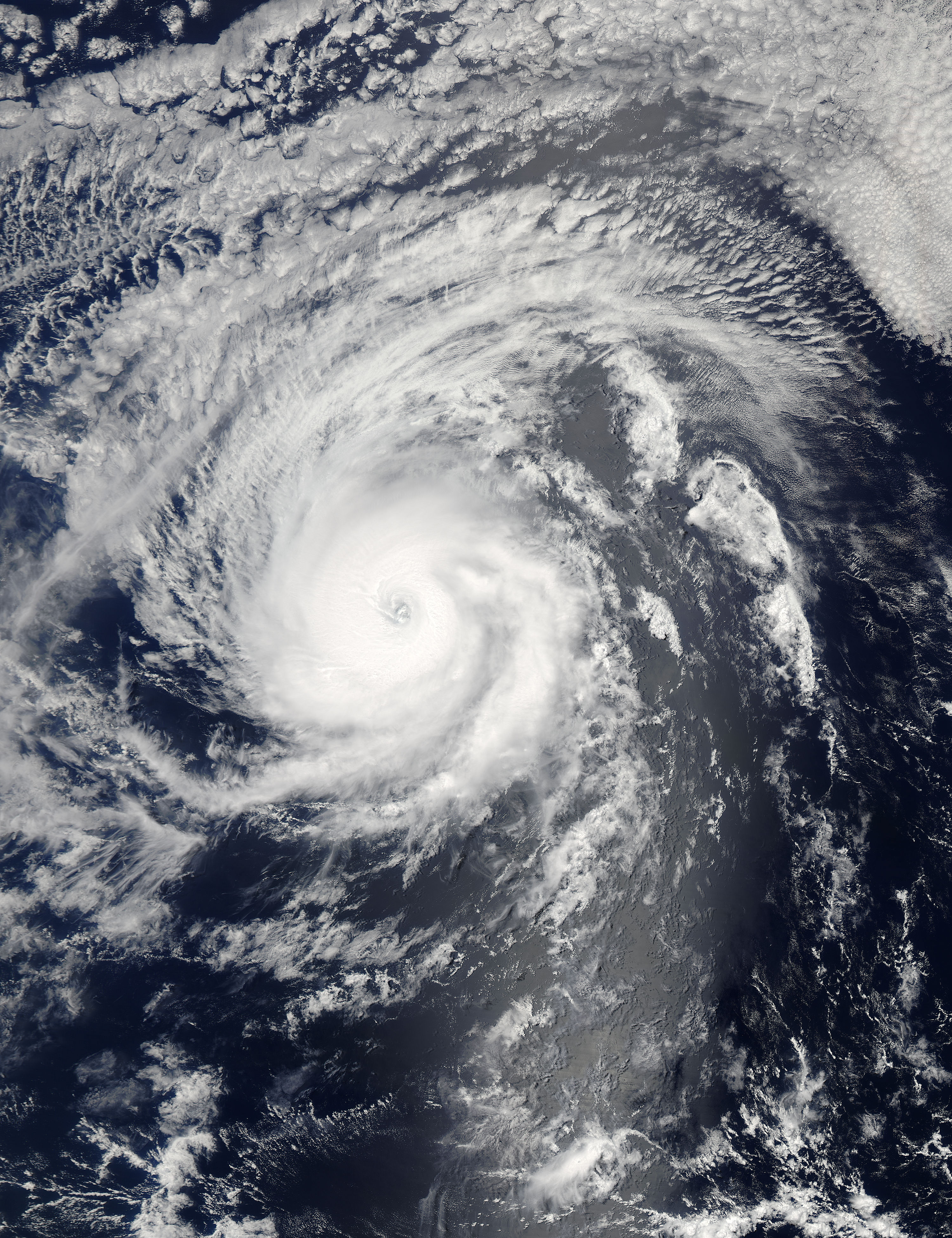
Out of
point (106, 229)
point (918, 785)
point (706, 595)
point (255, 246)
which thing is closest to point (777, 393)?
point (706, 595)

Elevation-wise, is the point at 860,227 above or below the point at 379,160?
above

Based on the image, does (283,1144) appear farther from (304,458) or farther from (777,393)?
(777,393)

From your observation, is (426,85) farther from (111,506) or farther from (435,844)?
(435,844)

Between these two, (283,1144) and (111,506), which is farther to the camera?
(111,506)

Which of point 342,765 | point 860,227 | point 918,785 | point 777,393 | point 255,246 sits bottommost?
point 342,765

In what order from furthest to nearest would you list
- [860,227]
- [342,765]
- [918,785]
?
1. [342,765]
2. [860,227]
3. [918,785]

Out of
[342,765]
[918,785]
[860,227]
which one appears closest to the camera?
[918,785]

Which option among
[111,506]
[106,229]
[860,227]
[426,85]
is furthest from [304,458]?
[860,227]
